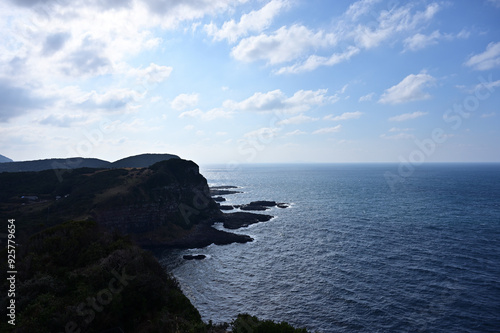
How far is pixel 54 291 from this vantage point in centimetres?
2202

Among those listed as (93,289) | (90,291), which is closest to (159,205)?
(93,289)

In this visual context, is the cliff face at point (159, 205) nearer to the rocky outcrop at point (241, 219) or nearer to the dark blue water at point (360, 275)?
the rocky outcrop at point (241, 219)

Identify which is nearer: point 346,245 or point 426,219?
point 346,245

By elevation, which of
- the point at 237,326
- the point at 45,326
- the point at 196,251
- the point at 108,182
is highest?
the point at 108,182

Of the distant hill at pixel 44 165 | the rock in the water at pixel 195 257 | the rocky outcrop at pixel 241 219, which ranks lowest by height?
the rock in the water at pixel 195 257

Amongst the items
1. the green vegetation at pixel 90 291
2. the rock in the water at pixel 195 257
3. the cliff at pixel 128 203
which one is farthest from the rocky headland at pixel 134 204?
the green vegetation at pixel 90 291

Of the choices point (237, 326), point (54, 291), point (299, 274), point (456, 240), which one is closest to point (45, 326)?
point (54, 291)

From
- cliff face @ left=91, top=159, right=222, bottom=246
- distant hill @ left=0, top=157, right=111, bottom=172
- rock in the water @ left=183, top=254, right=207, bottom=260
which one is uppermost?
distant hill @ left=0, top=157, right=111, bottom=172

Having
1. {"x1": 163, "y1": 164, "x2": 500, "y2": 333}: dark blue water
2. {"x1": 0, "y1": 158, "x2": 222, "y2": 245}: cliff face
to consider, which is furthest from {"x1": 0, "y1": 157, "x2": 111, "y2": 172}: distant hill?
{"x1": 163, "y1": 164, "x2": 500, "y2": 333}: dark blue water

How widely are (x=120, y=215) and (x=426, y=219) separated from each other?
92519 millimetres

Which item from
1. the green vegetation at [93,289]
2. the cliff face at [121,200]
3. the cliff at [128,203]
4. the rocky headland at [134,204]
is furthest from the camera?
the rocky headland at [134,204]

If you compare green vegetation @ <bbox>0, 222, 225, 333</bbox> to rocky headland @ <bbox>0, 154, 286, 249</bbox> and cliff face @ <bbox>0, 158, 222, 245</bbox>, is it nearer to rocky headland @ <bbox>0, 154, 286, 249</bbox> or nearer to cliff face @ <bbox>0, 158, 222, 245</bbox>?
rocky headland @ <bbox>0, 154, 286, 249</bbox>

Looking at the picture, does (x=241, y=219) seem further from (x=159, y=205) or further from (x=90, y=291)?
(x=90, y=291)

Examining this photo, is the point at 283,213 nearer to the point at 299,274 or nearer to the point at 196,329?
the point at 299,274
